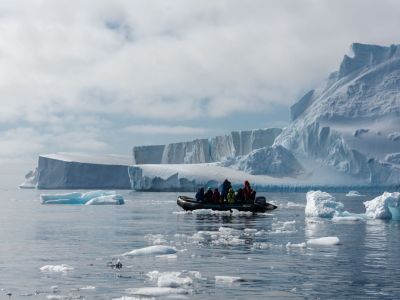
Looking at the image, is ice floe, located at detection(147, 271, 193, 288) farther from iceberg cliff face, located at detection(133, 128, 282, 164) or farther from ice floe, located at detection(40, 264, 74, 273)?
iceberg cliff face, located at detection(133, 128, 282, 164)

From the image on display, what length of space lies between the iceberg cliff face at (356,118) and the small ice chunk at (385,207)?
3558cm

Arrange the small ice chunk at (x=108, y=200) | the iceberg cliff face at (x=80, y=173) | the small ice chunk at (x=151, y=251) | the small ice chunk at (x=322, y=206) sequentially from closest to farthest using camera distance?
the small ice chunk at (x=151, y=251) → the small ice chunk at (x=322, y=206) → the small ice chunk at (x=108, y=200) → the iceberg cliff face at (x=80, y=173)

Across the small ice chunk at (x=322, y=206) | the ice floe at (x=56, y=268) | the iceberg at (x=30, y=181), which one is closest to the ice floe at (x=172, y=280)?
the ice floe at (x=56, y=268)

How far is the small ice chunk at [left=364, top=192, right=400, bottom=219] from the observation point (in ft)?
91.0

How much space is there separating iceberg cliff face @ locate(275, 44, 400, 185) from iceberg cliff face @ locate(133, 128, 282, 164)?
440 centimetres

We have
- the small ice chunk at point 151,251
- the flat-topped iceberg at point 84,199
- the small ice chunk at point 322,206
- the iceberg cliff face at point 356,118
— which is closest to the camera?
the small ice chunk at point 151,251

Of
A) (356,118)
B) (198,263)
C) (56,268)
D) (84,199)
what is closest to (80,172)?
(356,118)

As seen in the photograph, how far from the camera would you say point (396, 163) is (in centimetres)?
6575

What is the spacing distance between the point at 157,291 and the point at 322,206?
64.5 ft

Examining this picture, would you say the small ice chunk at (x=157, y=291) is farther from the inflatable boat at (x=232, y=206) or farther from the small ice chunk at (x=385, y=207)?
the inflatable boat at (x=232, y=206)

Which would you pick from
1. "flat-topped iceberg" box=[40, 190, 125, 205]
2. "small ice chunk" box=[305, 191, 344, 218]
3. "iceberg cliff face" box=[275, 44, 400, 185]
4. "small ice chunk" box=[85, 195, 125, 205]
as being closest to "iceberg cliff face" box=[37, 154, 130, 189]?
"iceberg cliff face" box=[275, 44, 400, 185]

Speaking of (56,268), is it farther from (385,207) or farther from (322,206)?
(385,207)

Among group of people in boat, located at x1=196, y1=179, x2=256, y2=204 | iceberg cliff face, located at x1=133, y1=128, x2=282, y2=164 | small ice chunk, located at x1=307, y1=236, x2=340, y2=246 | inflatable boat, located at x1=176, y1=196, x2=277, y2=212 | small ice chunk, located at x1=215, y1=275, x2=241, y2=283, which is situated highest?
iceberg cliff face, located at x1=133, y1=128, x2=282, y2=164

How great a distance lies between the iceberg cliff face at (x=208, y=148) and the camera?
7719cm
